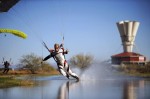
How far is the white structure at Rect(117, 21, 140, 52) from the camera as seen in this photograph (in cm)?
771

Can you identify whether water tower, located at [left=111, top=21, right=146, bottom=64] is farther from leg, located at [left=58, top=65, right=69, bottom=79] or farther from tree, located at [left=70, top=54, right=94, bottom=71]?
leg, located at [left=58, top=65, right=69, bottom=79]

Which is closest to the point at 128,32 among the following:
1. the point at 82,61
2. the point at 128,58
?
the point at 128,58

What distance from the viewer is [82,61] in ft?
25.9

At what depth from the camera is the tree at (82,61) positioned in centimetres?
770

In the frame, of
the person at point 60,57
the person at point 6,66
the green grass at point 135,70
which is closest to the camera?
the person at point 60,57

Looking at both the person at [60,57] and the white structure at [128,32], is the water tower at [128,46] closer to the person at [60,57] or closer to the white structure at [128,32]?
the white structure at [128,32]

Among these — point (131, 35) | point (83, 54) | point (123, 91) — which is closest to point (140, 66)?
point (131, 35)

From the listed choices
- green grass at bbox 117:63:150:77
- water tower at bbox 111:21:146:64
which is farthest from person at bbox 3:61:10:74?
green grass at bbox 117:63:150:77

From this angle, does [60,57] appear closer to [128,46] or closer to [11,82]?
[11,82]

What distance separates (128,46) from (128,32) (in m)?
0.81

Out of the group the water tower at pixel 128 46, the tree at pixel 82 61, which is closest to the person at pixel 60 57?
the tree at pixel 82 61

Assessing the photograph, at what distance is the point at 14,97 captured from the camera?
17.8ft

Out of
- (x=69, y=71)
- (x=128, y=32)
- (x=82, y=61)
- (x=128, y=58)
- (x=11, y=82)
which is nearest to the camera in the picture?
(x=11, y=82)

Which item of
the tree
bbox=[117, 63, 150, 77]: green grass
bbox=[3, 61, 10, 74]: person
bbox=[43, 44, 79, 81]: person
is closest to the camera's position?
bbox=[43, 44, 79, 81]: person
